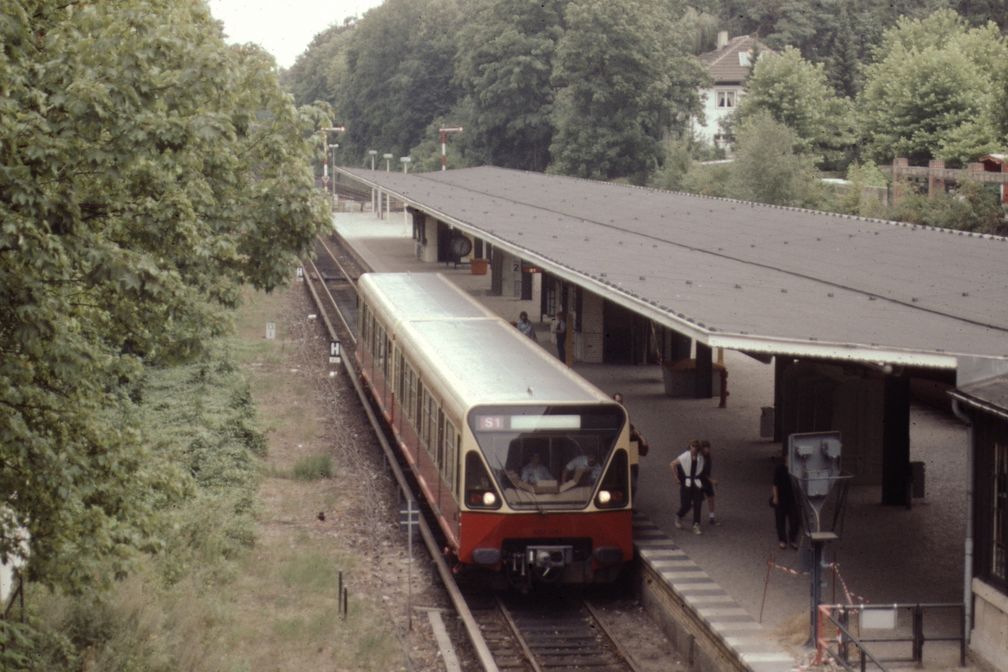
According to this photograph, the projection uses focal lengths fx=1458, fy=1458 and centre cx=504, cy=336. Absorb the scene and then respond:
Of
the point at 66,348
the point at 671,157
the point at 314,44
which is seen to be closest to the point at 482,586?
the point at 66,348

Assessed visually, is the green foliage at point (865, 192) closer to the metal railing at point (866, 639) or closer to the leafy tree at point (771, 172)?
the leafy tree at point (771, 172)

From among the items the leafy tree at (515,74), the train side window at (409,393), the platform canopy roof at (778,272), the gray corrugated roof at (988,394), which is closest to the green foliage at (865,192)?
the platform canopy roof at (778,272)

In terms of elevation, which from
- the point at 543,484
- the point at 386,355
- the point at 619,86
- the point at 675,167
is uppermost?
the point at 619,86

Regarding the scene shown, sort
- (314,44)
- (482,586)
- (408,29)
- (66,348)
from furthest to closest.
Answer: (314,44) → (408,29) → (482,586) → (66,348)

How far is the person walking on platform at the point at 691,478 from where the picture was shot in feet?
56.9

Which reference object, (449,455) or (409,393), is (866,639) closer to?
(449,455)

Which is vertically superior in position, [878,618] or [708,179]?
[708,179]

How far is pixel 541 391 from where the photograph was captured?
15875mm

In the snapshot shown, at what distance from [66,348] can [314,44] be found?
523ft

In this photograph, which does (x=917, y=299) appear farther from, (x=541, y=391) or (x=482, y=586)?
(x=482, y=586)

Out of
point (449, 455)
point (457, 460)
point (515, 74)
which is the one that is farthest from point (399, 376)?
point (515, 74)

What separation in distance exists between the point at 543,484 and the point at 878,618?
4171 mm

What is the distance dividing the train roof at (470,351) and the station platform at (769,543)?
2.20 meters

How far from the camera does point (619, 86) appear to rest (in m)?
72.1
